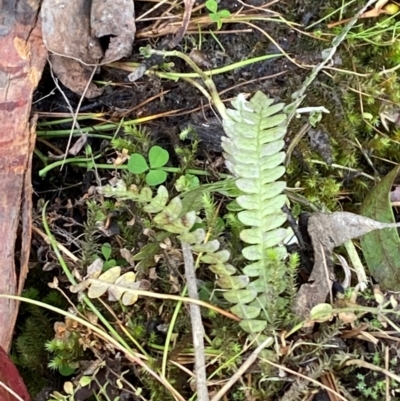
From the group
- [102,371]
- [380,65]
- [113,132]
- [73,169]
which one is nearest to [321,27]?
[380,65]

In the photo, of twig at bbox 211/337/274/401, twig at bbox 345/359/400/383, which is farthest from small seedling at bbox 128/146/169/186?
twig at bbox 345/359/400/383

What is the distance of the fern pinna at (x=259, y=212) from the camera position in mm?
1484

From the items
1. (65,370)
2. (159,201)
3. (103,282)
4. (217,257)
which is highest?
(159,201)

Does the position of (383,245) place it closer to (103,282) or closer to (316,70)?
(316,70)

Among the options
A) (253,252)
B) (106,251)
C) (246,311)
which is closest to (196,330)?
(246,311)

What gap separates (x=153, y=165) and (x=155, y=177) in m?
0.04

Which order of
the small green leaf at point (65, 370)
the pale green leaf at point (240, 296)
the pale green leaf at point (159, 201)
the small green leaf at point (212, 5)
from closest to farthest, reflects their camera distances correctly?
the pale green leaf at point (159, 201) → the pale green leaf at point (240, 296) → the small green leaf at point (65, 370) → the small green leaf at point (212, 5)

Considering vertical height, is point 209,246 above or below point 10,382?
above

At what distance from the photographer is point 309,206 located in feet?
5.54

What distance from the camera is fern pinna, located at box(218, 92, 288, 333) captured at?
148 cm

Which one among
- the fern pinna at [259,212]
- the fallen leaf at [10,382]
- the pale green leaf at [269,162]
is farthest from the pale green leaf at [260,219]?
the fallen leaf at [10,382]

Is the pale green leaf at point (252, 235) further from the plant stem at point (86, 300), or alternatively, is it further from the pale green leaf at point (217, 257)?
the plant stem at point (86, 300)

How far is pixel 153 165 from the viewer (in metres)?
1.70

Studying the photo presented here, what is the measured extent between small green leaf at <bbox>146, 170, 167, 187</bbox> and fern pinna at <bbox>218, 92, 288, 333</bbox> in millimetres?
232
